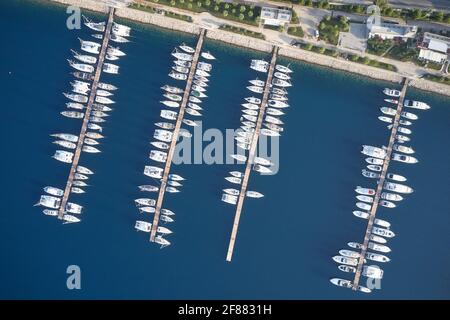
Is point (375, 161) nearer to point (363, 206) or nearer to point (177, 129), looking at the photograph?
point (363, 206)

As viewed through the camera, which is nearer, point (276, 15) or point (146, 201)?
point (276, 15)

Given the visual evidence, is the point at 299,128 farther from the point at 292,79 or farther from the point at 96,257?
the point at 96,257

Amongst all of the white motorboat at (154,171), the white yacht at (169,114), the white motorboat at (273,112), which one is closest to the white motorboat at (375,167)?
the white motorboat at (273,112)

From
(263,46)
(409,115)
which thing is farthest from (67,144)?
(409,115)

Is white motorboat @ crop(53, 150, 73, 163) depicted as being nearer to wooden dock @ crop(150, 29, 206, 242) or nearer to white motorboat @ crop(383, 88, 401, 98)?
wooden dock @ crop(150, 29, 206, 242)

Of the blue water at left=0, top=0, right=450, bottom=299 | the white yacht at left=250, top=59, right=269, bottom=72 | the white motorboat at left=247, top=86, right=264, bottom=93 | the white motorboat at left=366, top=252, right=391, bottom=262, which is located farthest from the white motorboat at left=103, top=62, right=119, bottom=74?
the white motorboat at left=366, top=252, right=391, bottom=262
